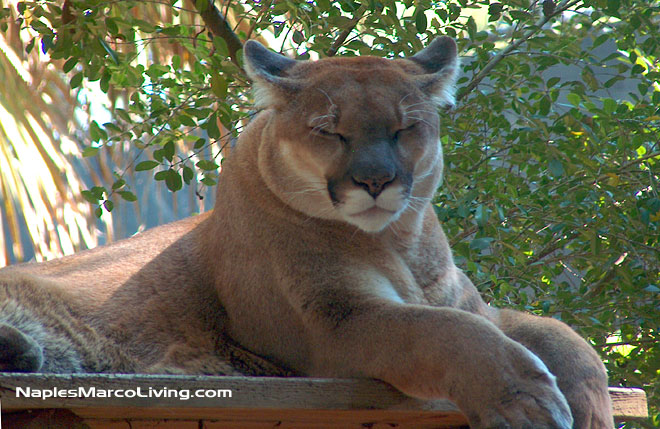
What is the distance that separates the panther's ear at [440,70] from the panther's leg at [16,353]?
171 centimetres

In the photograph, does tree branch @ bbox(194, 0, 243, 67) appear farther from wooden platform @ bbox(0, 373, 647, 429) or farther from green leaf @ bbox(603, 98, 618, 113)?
wooden platform @ bbox(0, 373, 647, 429)

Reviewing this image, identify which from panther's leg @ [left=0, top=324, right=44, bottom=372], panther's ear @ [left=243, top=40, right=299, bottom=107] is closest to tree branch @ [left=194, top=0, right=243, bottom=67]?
panther's ear @ [left=243, top=40, right=299, bottom=107]

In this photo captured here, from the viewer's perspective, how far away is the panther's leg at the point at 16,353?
2271mm

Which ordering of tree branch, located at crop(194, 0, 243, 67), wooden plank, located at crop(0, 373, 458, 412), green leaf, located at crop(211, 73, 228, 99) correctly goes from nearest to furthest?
wooden plank, located at crop(0, 373, 458, 412) < green leaf, located at crop(211, 73, 228, 99) < tree branch, located at crop(194, 0, 243, 67)

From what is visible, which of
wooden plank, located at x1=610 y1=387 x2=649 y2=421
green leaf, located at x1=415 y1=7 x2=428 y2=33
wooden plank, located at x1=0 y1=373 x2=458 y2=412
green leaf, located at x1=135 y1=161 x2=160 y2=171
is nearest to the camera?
wooden plank, located at x1=0 y1=373 x2=458 y2=412

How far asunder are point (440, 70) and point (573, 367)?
51.1 inches

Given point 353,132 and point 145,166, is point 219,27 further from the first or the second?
point 353,132

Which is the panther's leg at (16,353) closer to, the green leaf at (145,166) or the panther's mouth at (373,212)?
the panther's mouth at (373,212)

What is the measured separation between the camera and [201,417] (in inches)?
88.8

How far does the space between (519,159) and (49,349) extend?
275 centimetres

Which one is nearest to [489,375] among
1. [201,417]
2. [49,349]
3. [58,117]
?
[201,417]

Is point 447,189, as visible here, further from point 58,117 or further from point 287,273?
point 58,117

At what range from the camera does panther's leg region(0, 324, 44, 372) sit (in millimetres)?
2271

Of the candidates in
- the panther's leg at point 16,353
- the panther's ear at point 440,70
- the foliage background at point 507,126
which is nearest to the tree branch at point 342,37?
the foliage background at point 507,126
